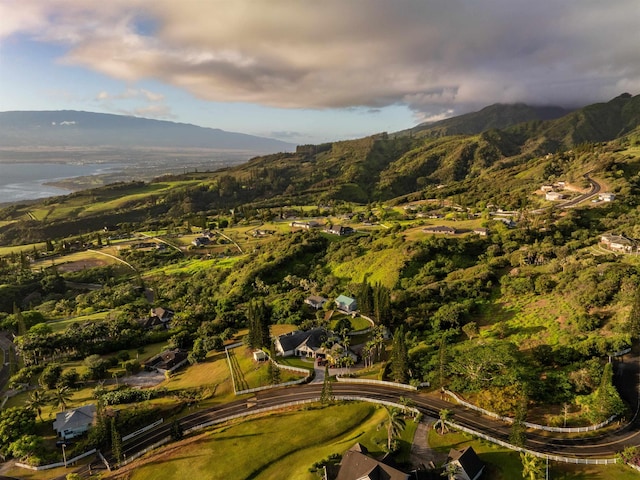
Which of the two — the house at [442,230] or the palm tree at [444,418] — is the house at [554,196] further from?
the palm tree at [444,418]

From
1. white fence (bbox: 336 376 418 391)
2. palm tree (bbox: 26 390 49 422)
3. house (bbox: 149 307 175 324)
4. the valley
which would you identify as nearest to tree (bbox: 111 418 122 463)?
the valley

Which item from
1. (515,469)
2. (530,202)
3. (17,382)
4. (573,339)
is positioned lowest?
(17,382)

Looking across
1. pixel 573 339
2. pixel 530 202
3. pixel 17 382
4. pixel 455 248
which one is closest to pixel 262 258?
pixel 455 248

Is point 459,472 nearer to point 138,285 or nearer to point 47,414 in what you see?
point 47,414

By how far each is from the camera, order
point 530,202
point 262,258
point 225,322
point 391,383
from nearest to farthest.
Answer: point 391,383 → point 225,322 → point 262,258 → point 530,202

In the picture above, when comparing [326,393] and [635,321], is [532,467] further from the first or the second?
[635,321]
